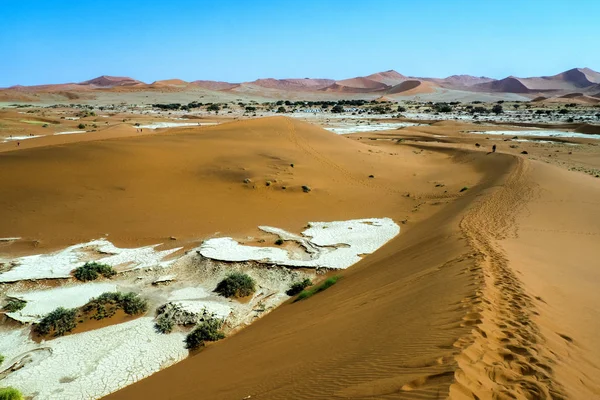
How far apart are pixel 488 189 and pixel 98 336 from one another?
15.9 metres

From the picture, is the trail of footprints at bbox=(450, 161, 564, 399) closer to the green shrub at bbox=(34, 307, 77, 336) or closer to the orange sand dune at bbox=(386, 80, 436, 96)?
the green shrub at bbox=(34, 307, 77, 336)

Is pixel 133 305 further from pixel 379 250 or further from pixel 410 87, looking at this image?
pixel 410 87

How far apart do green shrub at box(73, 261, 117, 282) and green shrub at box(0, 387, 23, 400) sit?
13.3 ft

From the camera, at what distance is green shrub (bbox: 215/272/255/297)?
9.39m

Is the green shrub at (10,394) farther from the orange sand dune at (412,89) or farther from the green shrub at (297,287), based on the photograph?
the orange sand dune at (412,89)

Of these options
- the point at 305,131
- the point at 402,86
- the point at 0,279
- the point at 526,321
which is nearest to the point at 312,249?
the point at 526,321

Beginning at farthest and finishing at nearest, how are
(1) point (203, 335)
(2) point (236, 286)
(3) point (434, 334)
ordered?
(2) point (236, 286), (1) point (203, 335), (3) point (434, 334)

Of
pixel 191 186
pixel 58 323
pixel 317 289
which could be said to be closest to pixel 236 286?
pixel 317 289

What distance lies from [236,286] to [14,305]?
4.86 m

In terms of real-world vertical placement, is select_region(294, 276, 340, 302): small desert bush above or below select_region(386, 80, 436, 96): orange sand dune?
below

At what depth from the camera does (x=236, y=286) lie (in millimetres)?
9469

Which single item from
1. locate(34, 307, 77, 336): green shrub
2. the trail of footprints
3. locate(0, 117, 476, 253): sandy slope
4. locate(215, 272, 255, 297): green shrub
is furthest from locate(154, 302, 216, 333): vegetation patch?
the trail of footprints

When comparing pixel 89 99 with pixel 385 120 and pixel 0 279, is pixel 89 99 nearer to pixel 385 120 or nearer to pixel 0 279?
pixel 385 120

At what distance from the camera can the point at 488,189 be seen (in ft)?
57.1
